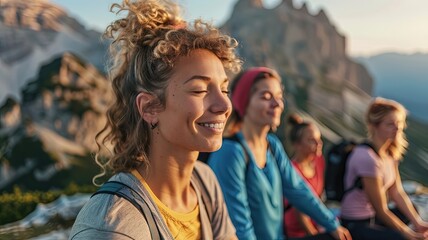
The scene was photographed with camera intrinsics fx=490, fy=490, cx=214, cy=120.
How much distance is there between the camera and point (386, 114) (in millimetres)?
5359

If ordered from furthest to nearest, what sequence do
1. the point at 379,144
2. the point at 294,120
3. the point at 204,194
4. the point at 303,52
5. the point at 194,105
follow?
the point at 303,52, the point at 294,120, the point at 379,144, the point at 204,194, the point at 194,105

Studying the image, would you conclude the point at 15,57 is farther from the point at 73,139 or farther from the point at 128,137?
the point at 128,137

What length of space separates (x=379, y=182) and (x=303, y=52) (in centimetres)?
16150

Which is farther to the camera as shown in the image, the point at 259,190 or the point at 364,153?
the point at 364,153

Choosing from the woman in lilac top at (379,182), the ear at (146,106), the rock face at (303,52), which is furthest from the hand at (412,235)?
the rock face at (303,52)

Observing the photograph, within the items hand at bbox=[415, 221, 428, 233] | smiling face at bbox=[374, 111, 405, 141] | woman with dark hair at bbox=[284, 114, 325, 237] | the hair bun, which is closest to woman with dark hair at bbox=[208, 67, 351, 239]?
smiling face at bbox=[374, 111, 405, 141]

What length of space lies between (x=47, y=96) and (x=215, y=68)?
354 ft

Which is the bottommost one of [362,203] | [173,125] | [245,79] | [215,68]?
[362,203]

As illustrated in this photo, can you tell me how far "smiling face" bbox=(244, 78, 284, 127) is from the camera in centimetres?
441

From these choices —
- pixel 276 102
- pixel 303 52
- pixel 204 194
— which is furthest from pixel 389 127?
pixel 303 52

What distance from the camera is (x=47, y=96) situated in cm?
10419

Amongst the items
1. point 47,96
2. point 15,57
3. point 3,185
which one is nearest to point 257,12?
point 15,57

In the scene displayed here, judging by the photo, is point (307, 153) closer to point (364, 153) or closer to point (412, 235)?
point (364, 153)

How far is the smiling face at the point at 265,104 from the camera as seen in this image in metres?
4.41
